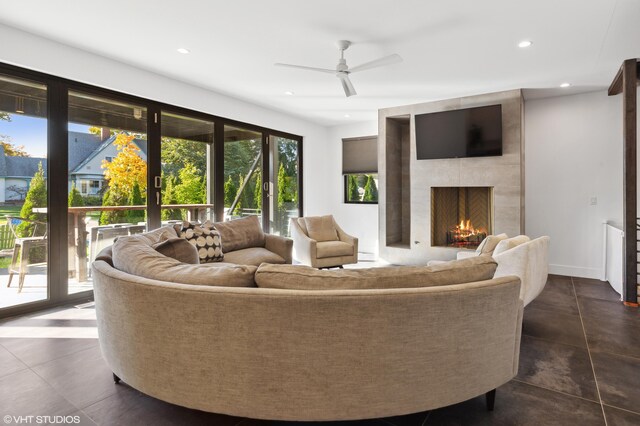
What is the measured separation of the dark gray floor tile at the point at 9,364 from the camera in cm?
219

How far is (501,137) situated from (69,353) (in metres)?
5.26

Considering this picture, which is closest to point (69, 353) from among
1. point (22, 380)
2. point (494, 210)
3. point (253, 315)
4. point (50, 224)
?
point (22, 380)

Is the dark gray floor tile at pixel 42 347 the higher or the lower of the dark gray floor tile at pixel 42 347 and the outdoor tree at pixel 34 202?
the lower

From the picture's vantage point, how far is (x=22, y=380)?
2070mm

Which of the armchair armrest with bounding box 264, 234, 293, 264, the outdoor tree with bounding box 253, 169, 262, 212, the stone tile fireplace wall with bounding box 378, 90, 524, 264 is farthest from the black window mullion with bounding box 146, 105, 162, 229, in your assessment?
the stone tile fireplace wall with bounding box 378, 90, 524, 264

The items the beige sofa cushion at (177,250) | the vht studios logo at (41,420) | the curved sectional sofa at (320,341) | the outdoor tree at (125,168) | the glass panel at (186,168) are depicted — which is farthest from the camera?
the glass panel at (186,168)

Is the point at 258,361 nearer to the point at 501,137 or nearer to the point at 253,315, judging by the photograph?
the point at 253,315

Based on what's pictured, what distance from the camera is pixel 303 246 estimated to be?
4945mm

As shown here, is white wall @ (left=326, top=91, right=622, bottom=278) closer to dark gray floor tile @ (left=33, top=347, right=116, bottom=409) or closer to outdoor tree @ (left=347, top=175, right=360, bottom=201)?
outdoor tree @ (left=347, top=175, right=360, bottom=201)

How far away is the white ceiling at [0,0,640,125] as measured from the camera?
2.78m

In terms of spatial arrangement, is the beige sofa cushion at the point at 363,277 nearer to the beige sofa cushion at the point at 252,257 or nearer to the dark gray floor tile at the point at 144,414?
the dark gray floor tile at the point at 144,414

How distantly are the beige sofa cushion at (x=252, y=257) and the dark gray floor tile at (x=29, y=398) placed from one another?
189 cm

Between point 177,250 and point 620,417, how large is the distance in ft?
8.51

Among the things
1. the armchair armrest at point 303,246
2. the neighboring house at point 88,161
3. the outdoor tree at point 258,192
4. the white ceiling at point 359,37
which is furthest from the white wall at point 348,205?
the neighboring house at point 88,161
